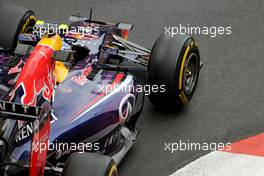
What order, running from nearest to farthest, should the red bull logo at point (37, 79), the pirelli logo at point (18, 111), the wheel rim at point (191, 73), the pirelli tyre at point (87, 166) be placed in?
the pirelli logo at point (18, 111), the pirelli tyre at point (87, 166), the red bull logo at point (37, 79), the wheel rim at point (191, 73)

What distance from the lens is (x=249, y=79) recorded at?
23.3ft

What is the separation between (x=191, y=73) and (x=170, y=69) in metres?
0.61

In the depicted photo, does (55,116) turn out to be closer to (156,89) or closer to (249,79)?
(156,89)

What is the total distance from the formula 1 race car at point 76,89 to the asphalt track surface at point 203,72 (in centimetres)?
21

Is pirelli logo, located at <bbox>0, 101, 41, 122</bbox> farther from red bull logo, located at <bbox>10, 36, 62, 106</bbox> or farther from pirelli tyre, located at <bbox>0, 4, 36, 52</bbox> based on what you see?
pirelli tyre, located at <bbox>0, 4, 36, 52</bbox>

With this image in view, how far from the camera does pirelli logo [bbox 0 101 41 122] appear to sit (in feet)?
14.7

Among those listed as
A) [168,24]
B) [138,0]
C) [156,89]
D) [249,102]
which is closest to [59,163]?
[156,89]

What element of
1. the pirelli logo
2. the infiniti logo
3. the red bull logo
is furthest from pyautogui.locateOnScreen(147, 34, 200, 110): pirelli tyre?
the pirelli logo

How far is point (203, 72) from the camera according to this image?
724 cm

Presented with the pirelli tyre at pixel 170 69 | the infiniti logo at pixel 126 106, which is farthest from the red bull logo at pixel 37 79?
the pirelli tyre at pixel 170 69

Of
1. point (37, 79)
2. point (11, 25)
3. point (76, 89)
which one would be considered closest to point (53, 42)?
point (76, 89)

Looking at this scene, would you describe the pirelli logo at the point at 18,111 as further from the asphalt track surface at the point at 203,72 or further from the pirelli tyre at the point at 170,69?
the pirelli tyre at the point at 170,69

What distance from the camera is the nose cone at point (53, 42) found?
5.74 m

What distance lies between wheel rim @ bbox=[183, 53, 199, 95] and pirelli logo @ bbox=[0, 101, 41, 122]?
225 cm
